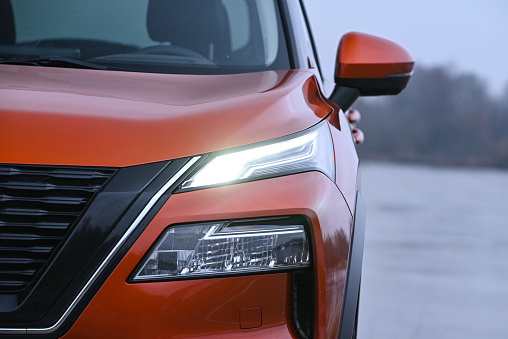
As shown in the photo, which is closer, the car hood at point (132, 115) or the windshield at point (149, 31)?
the car hood at point (132, 115)

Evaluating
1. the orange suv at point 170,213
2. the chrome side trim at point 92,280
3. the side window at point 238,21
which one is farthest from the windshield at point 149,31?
the chrome side trim at point 92,280

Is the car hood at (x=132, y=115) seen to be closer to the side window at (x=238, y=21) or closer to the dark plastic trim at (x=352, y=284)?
the dark plastic trim at (x=352, y=284)

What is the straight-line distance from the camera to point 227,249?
231 centimetres

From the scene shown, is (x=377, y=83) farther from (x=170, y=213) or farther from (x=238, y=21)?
(x=170, y=213)

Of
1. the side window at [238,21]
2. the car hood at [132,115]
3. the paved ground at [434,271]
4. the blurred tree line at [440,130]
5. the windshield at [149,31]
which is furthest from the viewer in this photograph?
the blurred tree line at [440,130]

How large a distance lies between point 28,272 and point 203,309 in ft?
1.34

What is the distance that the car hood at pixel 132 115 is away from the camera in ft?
7.45

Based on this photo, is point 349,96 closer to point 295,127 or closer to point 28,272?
point 295,127

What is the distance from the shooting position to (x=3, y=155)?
222 cm

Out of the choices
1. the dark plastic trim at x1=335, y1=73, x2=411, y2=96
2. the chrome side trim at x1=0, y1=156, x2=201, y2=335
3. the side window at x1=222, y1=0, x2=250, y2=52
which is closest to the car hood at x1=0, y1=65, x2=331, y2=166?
the chrome side trim at x1=0, y1=156, x2=201, y2=335

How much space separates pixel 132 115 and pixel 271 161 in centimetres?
37

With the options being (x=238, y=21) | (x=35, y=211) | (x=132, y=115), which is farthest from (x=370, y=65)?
(x=35, y=211)

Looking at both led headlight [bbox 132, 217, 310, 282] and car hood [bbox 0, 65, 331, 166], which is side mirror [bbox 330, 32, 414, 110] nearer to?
car hood [bbox 0, 65, 331, 166]

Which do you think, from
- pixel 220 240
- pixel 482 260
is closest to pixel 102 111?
pixel 220 240
